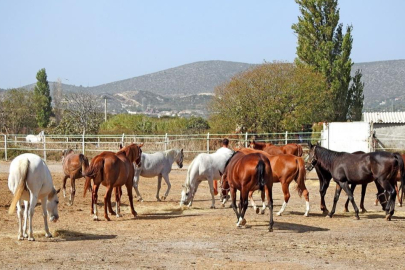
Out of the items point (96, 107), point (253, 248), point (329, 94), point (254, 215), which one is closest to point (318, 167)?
point (254, 215)

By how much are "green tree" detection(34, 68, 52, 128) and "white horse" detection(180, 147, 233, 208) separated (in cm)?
5836

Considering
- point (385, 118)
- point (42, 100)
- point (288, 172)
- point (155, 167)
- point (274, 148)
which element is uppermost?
point (42, 100)

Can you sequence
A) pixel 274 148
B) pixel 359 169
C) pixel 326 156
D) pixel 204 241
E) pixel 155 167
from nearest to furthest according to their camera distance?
pixel 204 241, pixel 359 169, pixel 326 156, pixel 155 167, pixel 274 148

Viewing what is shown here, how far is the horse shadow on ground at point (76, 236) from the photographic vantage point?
11547mm

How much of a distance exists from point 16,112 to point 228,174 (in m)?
45.1

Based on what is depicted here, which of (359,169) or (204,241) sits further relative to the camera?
(359,169)

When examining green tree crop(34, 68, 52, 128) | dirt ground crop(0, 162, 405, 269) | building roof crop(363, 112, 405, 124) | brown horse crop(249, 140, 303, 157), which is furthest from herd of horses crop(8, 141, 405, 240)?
green tree crop(34, 68, 52, 128)

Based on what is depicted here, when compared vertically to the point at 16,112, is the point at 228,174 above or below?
below

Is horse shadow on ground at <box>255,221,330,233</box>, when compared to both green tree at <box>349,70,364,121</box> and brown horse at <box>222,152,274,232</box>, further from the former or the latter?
green tree at <box>349,70,364,121</box>

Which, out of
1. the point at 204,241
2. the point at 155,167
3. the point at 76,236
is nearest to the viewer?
the point at 204,241

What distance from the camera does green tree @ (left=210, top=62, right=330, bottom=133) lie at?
135 ft

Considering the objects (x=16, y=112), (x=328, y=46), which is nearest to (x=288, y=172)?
(x=328, y=46)

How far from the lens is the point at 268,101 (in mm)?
41375

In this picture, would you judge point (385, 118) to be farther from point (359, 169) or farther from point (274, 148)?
point (359, 169)
